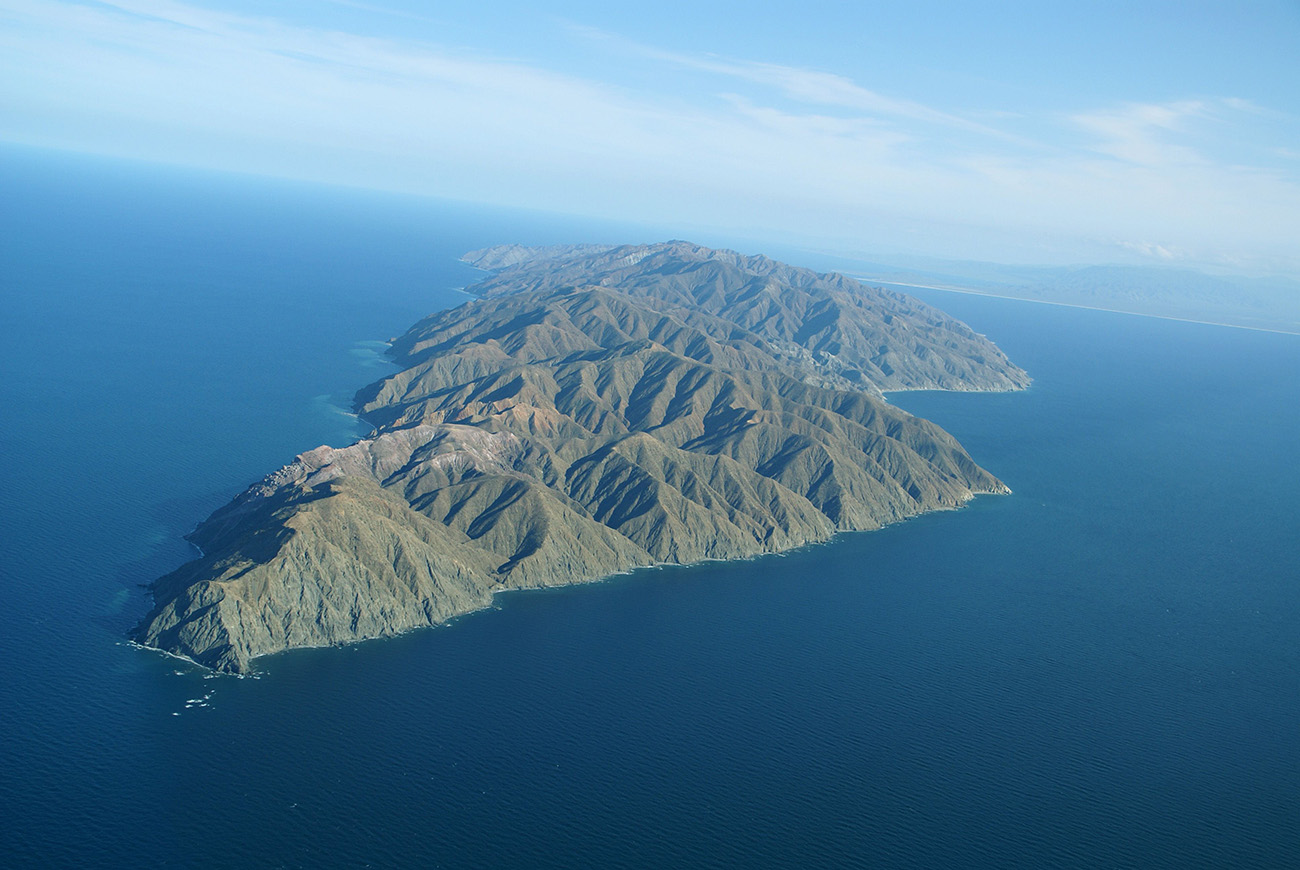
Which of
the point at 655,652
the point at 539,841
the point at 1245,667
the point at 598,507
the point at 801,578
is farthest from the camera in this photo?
the point at 598,507

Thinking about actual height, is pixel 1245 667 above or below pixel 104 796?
above

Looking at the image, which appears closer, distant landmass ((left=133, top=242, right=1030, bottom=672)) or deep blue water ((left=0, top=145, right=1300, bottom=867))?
deep blue water ((left=0, top=145, right=1300, bottom=867))

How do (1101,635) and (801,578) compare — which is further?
(801,578)

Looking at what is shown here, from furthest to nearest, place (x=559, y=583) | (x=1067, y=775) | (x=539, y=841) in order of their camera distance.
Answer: (x=559, y=583) < (x=1067, y=775) < (x=539, y=841)

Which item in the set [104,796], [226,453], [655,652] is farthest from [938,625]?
[226,453]

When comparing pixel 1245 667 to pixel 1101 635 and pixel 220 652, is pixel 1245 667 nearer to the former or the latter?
pixel 1101 635

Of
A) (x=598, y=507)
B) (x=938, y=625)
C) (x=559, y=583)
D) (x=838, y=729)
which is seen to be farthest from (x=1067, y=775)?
(x=598, y=507)

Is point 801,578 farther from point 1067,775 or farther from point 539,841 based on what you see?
point 539,841

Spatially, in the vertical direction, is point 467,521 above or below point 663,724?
above

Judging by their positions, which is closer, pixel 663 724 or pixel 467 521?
pixel 663 724

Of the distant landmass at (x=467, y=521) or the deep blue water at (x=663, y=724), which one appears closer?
the deep blue water at (x=663, y=724)
